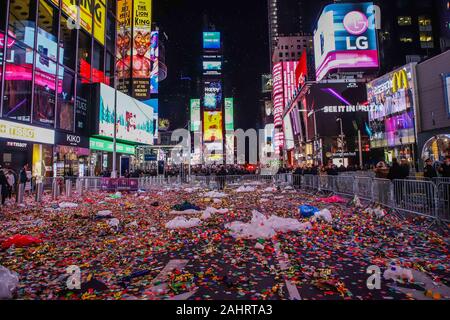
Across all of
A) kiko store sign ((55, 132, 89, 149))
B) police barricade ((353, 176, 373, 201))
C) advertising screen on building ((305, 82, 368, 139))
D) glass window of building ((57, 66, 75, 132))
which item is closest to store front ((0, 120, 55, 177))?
kiko store sign ((55, 132, 89, 149))

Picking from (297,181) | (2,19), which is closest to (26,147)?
(2,19)

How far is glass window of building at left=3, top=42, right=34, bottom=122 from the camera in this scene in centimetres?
2123

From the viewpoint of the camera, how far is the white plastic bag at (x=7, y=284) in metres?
3.46

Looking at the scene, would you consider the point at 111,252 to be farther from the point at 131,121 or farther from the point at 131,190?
the point at 131,121

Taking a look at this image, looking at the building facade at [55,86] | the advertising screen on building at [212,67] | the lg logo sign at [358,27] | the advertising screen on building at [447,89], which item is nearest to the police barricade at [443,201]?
the building facade at [55,86]

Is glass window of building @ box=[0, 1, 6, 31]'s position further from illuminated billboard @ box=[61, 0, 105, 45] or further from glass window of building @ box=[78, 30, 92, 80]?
glass window of building @ box=[78, 30, 92, 80]

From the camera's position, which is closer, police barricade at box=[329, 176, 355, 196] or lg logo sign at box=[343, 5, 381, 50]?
police barricade at box=[329, 176, 355, 196]

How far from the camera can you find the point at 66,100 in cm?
2691

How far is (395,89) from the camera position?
1369 inches

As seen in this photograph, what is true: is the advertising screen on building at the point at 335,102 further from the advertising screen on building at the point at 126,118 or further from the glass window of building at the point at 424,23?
the advertising screen on building at the point at 126,118

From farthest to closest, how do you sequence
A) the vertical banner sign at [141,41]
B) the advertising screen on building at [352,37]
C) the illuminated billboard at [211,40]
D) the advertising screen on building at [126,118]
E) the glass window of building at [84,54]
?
the illuminated billboard at [211,40] < the advertising screen on building at [352,37] < the vertical banner sign at [141,41] < the advertising screen on building at [126,118] < the glass window of building at [84,54]

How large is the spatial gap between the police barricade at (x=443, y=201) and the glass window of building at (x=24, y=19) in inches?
1047

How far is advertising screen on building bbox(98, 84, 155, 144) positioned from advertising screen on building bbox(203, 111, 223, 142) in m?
78.5
